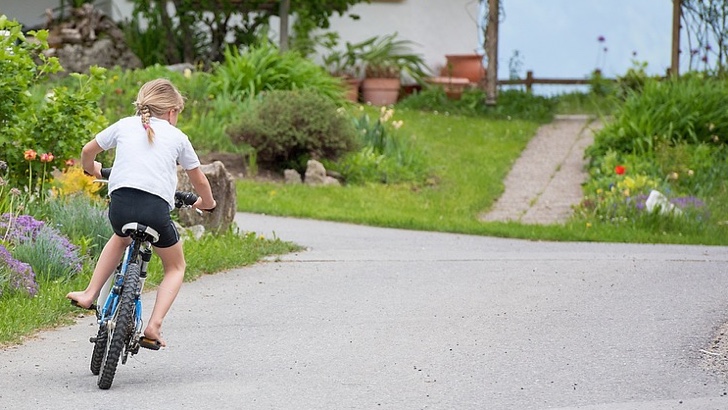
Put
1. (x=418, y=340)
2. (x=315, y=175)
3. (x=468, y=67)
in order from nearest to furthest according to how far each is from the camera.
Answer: (x=418, y=340) < (x=315, y=175) < (x=468, y=67)

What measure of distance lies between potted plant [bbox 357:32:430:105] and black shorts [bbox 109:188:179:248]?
18984 millimetres

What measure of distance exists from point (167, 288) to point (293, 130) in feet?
36.4

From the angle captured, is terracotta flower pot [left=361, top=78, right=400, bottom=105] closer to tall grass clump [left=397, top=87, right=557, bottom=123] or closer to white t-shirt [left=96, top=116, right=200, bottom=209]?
tall grass clump [left=397, top=87, right=557, bottom=123]

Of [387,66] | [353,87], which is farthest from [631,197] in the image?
[387,66]

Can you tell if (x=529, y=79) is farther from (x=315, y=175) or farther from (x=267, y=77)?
(x=315, y=175)

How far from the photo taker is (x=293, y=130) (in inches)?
691

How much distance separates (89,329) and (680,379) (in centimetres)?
355

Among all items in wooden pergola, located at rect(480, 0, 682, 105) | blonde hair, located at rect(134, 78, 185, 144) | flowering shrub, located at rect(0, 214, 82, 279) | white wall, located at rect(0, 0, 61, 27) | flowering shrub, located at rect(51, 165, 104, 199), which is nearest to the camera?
blonde hair, located at rect(134, 78, 185, 144)

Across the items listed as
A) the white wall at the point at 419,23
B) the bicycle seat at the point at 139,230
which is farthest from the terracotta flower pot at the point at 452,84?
the bicycle seat at the point at 139,230

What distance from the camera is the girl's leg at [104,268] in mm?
6508

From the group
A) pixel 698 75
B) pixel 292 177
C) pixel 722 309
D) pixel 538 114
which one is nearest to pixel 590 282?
pixel 722 309

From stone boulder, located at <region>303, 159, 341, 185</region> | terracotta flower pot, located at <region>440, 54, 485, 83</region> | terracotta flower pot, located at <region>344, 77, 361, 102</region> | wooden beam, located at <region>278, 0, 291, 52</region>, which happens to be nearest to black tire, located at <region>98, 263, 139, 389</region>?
stone boulder, located at <region>303, 159, 341, 185</region>

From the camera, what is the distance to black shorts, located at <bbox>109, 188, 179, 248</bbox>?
623 centimetres

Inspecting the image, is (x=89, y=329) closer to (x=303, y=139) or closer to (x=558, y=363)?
(x=558, y=363)
